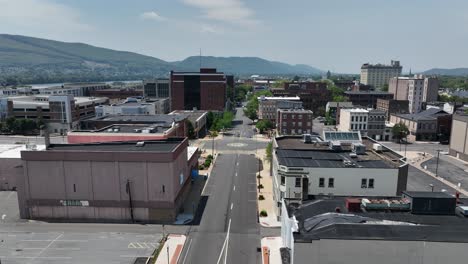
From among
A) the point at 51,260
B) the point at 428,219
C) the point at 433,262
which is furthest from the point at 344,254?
the point at 51,260

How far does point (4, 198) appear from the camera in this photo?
63.6 meters

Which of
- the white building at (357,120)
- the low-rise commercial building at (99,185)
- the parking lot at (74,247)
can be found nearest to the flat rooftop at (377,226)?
the parking lot at (74,247)

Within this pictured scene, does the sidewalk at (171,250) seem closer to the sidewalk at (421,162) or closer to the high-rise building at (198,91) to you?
the sidewalk at (421,162)

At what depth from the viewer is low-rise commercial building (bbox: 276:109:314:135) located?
12400 cm

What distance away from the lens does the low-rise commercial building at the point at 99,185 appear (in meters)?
51.9

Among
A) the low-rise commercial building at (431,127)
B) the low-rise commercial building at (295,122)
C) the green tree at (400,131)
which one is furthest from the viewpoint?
the low-rise commercial building at (295,122)

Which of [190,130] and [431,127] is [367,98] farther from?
[190,130]

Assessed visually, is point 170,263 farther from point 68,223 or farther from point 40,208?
point 40,208

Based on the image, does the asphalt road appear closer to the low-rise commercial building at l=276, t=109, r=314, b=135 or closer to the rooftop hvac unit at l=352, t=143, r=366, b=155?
the rooftop hvac unit at l=352, t=143, r=366, b=155

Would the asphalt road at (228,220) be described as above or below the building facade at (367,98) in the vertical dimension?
below

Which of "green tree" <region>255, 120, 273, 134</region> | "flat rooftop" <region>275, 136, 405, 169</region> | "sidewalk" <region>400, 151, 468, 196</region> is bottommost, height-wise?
"sidewalk" <region>400, 151, 468, 196</region>

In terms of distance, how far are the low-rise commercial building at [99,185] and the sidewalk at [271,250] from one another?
53.2 feet

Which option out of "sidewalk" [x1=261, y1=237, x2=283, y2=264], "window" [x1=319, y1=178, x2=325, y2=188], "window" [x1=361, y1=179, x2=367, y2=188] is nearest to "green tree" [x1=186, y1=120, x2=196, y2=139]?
"sidewalk" [x1=261, y1=237, x2=283, y2=264]

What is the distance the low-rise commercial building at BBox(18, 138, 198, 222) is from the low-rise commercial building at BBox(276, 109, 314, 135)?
76.0 metres
